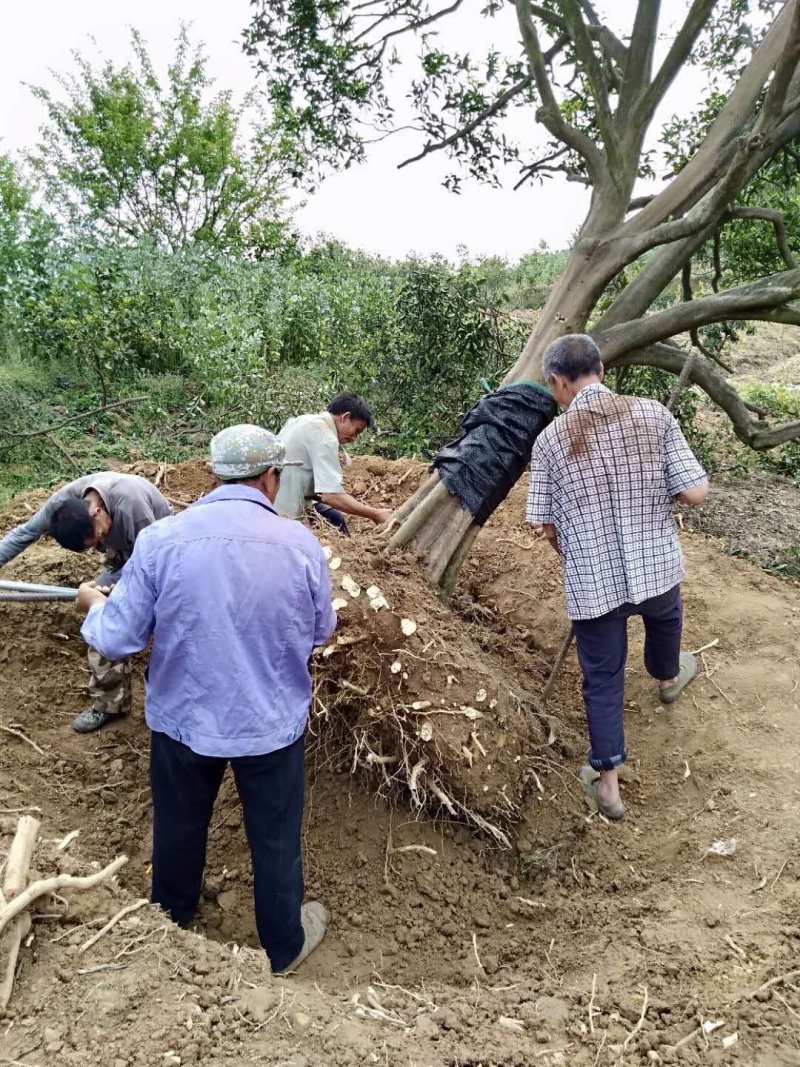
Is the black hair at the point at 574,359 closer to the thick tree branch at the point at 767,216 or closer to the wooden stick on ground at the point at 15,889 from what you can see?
the thick tree branch at the point at 767,216

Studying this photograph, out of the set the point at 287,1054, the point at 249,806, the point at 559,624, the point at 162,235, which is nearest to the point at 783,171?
the point at 559,624

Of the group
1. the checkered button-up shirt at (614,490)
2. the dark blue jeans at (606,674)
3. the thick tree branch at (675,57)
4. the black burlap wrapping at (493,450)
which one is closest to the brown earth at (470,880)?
the dark blue jeans at (606,674)

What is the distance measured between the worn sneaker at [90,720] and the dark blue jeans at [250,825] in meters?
1.24

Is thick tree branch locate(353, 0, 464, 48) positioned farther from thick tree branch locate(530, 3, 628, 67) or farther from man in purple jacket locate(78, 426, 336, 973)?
man in purple jacket locate(78, 426, 336, 973)

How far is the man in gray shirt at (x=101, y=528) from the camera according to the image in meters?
3.02

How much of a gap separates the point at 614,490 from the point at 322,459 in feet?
5.03

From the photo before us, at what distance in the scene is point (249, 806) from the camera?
233 cm

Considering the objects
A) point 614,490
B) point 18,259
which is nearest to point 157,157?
point 18,259

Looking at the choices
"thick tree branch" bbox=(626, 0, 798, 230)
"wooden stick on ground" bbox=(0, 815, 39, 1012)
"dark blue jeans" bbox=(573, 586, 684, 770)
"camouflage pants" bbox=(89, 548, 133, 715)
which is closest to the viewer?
"wooden stick on ground" bbox=(0, 815, 39, 1012)

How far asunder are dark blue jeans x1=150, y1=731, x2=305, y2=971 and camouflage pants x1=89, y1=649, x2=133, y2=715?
1254mm

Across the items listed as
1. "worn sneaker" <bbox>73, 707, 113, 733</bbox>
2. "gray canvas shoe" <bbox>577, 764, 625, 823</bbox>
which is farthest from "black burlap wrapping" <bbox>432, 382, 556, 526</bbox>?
"worn sneaker" <bbox>73, 707, 113, 733</bbox>

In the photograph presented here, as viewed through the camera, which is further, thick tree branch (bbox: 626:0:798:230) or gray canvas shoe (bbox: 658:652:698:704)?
thick tree branch (bbox: 626:0:798:230)

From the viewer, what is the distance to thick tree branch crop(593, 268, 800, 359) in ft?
11.1

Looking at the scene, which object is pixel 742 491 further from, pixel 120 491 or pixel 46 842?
pixel 46 842
